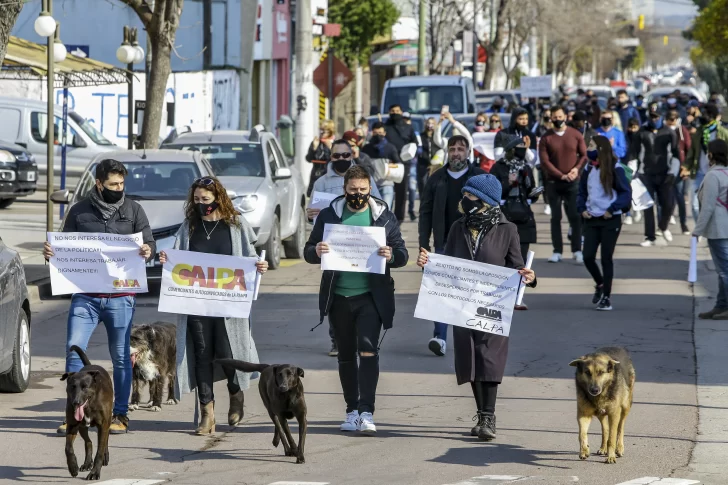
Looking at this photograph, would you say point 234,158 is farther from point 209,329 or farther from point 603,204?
point 209,329

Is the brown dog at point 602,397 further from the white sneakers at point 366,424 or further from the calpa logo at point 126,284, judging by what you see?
the calpa logo at point 126,284

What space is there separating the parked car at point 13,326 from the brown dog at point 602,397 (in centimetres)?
404

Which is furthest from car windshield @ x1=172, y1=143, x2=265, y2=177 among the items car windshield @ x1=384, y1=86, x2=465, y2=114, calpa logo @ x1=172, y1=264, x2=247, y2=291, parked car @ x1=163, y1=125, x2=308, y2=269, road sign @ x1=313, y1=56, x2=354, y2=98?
car windshield @ x1=384, y1=86, x2=465, y2=114

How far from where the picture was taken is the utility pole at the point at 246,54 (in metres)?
38.3

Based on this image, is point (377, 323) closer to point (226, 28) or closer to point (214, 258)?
point (214, 258)

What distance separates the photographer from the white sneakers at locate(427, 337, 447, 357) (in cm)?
1180

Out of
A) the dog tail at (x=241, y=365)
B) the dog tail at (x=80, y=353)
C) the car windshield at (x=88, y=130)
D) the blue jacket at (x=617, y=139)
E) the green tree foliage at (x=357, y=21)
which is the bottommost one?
the dog tail at (x=241, y=365)

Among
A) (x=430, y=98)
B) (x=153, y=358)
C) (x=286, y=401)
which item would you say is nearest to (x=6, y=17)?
(x=153, y=358)

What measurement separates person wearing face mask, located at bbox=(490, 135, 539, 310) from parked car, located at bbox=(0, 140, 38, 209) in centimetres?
1313

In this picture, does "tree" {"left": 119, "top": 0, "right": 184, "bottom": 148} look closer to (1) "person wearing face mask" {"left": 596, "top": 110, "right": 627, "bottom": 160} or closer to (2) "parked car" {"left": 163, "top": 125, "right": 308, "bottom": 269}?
(2) "parked car" {"left": 163, "top": 125, "right": 308, "bottom": 269}

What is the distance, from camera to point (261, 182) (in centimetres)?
1727

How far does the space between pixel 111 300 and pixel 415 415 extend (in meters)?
2.26

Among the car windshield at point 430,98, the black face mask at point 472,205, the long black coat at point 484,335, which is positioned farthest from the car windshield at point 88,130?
the black face mask at point 472,205

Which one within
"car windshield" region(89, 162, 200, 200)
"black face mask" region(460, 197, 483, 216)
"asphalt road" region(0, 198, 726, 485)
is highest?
"car windshield" region(89, 162, 200, 200)
